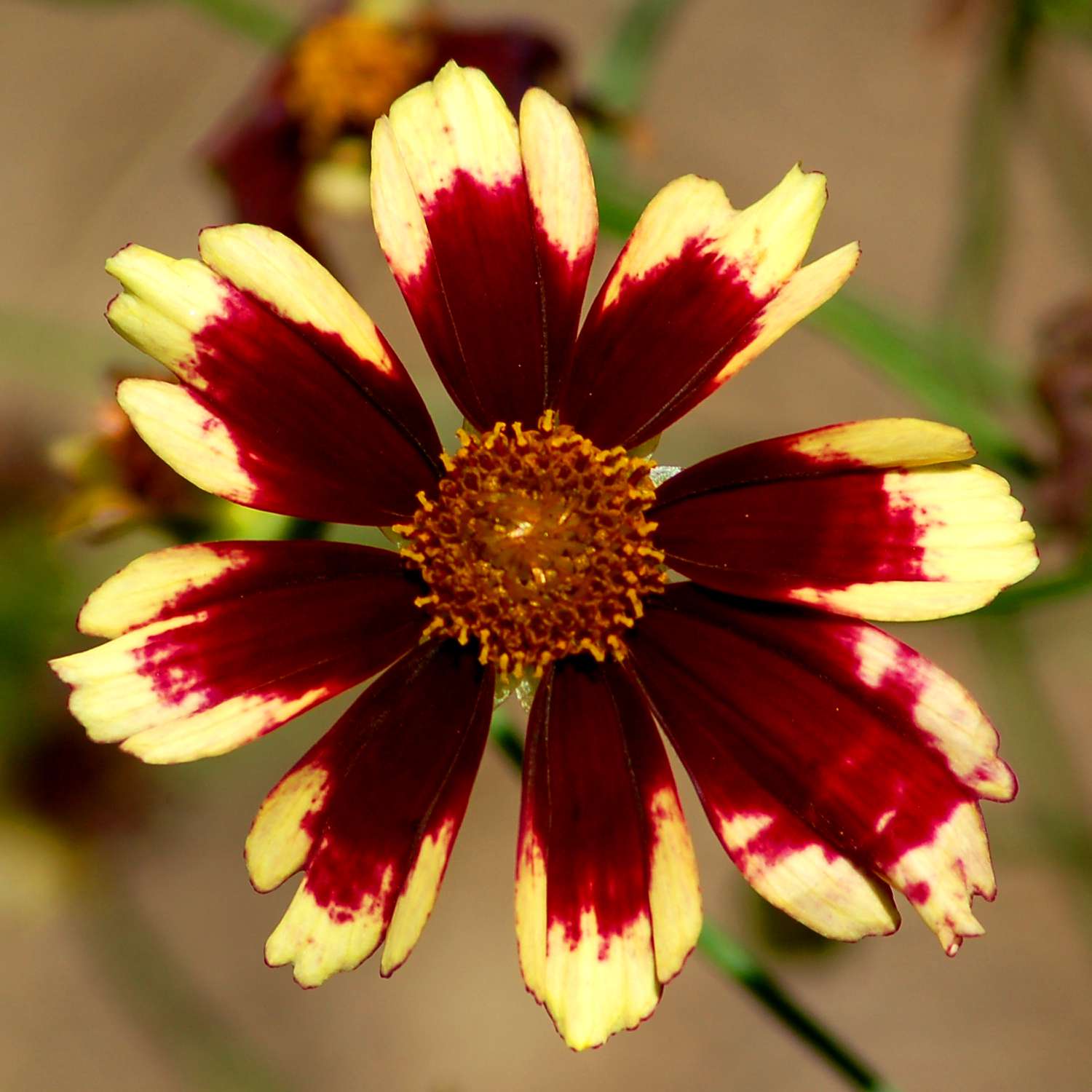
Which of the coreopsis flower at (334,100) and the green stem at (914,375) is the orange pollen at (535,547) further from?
the coreopsis flower at (334,100)

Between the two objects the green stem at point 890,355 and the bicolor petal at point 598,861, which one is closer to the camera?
the bicolor petal at point 598,861

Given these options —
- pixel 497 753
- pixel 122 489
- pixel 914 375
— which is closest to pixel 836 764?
pixel 914 375

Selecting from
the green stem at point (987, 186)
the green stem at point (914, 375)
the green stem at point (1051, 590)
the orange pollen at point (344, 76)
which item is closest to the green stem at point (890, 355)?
the green stem at point (914, 375)

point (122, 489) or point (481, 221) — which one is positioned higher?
point (481, 221)

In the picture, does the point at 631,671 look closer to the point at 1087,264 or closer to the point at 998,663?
the point at 998,663

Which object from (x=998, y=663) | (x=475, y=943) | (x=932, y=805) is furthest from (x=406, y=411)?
(x=475, y=943)

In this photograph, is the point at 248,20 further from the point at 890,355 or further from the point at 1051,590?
the point at 1051,590
